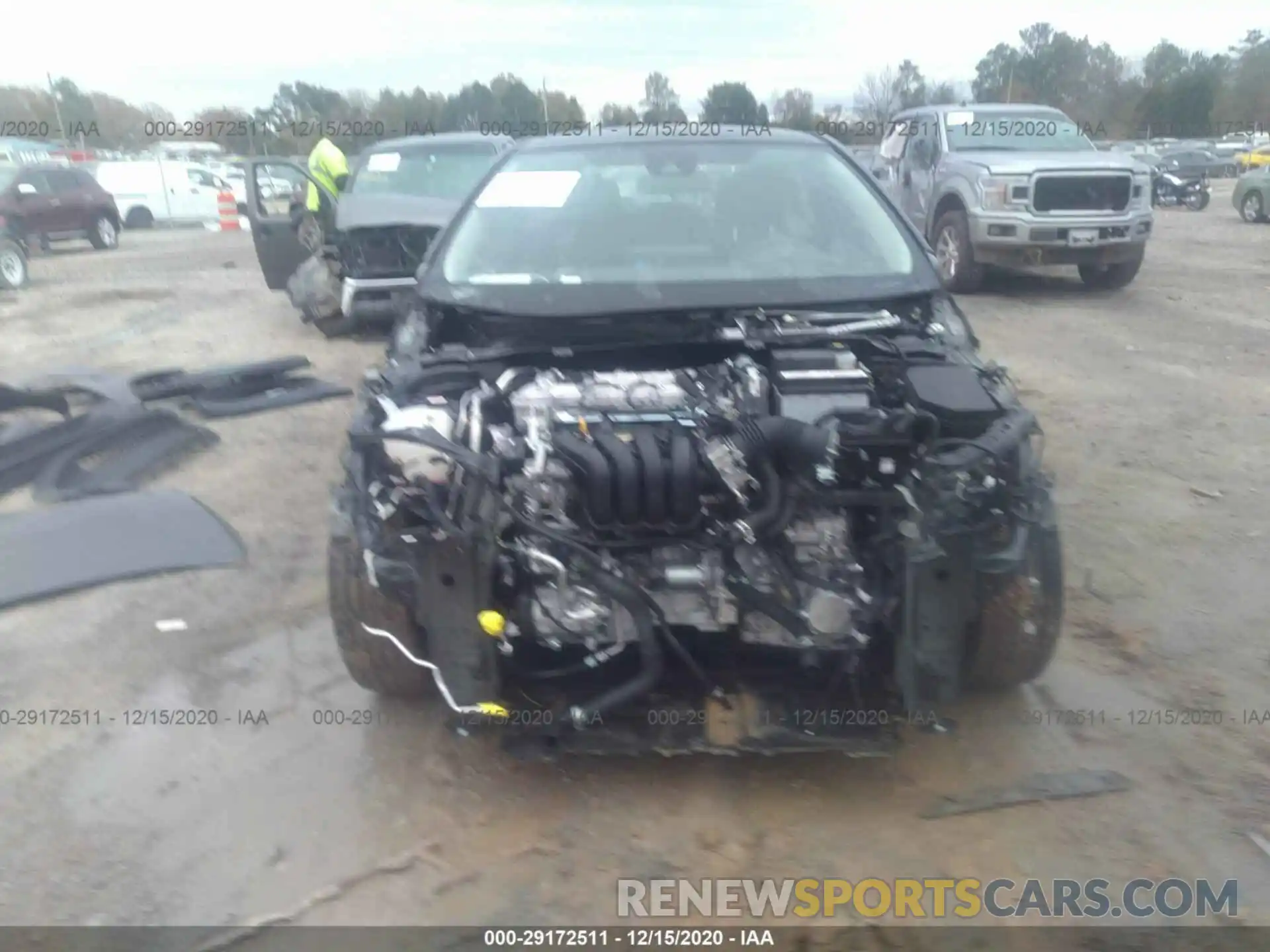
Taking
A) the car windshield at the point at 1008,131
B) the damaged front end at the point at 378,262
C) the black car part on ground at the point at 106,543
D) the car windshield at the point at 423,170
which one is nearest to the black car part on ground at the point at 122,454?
the black car part on ground at the point at 106,543

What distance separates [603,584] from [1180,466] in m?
4.23

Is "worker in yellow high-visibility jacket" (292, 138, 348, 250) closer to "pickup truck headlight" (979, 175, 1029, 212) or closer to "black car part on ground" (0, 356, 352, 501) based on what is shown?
"black car part on ground" (0, 356, 352, 501)

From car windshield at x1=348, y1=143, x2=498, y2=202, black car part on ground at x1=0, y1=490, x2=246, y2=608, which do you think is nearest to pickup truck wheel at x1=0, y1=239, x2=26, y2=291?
car windshield at x1=348, y1=143, x2=498, y2=202

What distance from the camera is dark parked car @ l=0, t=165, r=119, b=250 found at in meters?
18.5

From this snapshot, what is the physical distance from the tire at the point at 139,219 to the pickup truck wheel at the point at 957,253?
20918 millimetres

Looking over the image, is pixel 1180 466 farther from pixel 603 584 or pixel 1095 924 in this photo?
pixel 603 584

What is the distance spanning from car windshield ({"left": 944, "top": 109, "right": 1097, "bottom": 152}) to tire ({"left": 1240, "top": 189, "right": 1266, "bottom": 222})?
28.4 feet

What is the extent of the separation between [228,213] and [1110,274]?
20848 millimetres

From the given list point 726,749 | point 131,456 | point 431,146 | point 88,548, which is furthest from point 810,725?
point 431,146

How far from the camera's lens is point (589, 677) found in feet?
10.1

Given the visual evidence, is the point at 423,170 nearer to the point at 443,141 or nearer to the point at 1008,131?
the point at 443,141

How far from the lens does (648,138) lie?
4.47 metres

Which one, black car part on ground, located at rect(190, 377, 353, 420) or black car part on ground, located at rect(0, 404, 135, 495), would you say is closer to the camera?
black car part on ground, located at rect(0, 404, 135, 495)

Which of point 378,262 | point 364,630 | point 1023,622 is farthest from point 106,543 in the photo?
point 378,262
